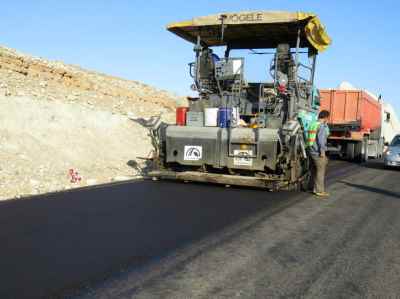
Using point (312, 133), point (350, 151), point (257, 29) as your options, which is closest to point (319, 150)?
point (312, 133)

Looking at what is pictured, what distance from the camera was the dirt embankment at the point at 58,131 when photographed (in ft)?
31.4

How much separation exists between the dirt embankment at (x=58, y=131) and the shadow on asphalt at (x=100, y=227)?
1.54 metres

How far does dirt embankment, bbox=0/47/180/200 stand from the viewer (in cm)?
958

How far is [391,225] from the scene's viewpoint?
253 inches

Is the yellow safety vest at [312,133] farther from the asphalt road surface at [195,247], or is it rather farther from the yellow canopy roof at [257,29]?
the yellow canopy roof at [257,29]

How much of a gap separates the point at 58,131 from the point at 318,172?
719 centimetres

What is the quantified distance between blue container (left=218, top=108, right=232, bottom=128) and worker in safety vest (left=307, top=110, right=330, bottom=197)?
1635 millimetres

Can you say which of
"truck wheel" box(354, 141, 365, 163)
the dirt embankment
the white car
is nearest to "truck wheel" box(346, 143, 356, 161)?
"truck wheel" box(354, 141, 365, 163)

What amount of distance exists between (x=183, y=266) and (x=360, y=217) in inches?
143

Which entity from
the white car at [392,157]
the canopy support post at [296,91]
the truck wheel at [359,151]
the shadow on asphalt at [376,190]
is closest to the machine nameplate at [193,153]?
the canopy support post at [296,91]

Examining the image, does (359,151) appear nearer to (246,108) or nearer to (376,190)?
(376,190)

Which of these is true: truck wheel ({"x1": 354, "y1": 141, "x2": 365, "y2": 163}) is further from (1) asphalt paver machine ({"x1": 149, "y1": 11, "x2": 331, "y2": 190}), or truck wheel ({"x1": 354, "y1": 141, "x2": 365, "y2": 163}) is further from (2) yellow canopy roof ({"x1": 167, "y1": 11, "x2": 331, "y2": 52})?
(2) yellow canopy roof ({"x1": 167, "y1": 11, "x2": 331, "y2": 52})

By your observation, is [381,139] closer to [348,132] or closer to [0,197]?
[348,132]

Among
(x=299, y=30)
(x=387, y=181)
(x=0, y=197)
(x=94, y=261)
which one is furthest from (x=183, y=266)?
(x=387, y=181)
